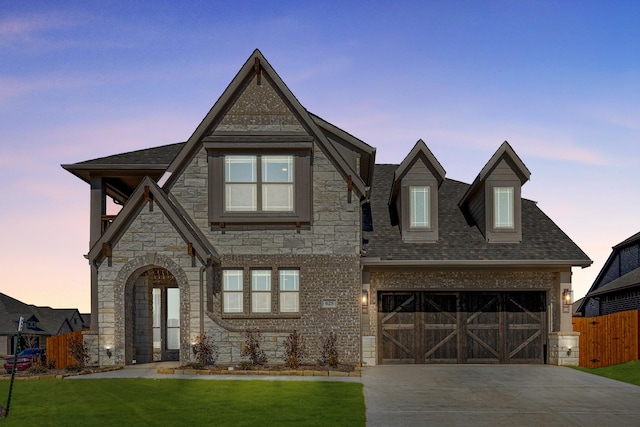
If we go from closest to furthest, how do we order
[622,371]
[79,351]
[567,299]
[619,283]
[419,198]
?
[79,351], [622,371], [567,299], [419,198], [619,283]

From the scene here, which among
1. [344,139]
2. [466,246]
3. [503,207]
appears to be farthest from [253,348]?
[503,207]

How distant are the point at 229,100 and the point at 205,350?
26.7 ft

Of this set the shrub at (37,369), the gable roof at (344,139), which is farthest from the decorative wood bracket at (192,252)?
the gable roof at (344,139)

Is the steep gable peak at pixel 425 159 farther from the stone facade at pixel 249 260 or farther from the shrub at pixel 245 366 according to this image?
the shrub at pixel 245 366

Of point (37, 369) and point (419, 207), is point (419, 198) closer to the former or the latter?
point (419, 207)

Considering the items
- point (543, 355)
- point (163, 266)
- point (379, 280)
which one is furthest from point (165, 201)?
point (543, 355)

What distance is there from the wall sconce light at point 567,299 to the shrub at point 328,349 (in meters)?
8.24

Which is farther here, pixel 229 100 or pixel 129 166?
pixel 129 166

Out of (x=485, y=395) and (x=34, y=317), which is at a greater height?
(x=485, y=395)

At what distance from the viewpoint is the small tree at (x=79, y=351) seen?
67.2 feet

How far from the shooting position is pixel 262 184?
22000mm

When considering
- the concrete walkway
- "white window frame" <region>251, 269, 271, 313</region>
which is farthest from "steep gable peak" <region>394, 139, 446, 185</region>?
the concrete walkway

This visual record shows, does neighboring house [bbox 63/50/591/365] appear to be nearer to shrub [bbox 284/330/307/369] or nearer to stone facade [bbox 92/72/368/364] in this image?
stone facade [bbox 92/72/368/364]

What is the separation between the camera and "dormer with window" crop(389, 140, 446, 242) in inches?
957
